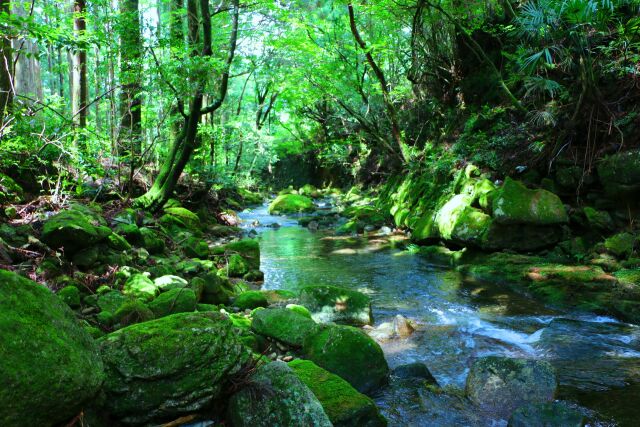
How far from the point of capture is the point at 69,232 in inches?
241

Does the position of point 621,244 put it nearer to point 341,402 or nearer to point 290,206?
point 341,402

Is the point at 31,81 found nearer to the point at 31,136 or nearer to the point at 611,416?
the point at 31,136

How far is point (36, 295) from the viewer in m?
2.48

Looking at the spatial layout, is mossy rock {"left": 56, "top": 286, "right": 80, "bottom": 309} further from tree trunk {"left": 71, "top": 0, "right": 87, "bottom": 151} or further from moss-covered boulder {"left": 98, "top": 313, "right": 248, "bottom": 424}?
tree trunk {"left": 71, "top": 0, "right": 87, "bottom": 151}

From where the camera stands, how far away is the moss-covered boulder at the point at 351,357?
446 centimetres

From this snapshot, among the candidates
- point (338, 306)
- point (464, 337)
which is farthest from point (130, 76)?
point (464, 337)

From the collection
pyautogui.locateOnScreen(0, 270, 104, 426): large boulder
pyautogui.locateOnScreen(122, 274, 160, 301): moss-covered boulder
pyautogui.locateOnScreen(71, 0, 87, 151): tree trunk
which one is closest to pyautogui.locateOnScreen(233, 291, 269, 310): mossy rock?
pyautogui.locateOnScreen(122, 274, 160, 301): moss-covered boulder

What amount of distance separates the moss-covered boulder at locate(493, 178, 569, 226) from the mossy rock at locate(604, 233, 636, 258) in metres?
1.01

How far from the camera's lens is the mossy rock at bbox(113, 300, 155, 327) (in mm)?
4504

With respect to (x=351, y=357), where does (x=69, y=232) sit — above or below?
above

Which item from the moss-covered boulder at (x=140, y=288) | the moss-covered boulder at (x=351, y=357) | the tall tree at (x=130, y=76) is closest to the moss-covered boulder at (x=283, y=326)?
the moss-covered boulder at (x=351, y=357)

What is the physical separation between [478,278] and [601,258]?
2.26 meters

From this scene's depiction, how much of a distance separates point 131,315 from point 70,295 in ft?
3.44

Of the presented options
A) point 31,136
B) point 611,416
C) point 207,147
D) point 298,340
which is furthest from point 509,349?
point 207,147
